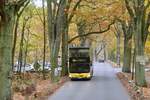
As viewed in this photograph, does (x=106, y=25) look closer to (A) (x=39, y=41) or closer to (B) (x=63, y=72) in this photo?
(B) (x=63, y=72)

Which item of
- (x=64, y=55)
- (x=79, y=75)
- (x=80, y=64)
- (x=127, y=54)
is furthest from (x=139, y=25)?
(x=127, y=54)

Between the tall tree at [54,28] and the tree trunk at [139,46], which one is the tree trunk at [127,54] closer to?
the tall tree at [54,28]

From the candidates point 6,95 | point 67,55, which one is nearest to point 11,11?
point 6,95

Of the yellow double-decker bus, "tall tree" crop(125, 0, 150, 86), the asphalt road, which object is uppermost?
"tall tree" crop(125, 0, 150, 86)

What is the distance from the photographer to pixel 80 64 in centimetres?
4591

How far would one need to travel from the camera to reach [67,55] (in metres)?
51.0

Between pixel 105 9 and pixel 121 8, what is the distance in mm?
2024

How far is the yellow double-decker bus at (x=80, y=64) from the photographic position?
45.9m

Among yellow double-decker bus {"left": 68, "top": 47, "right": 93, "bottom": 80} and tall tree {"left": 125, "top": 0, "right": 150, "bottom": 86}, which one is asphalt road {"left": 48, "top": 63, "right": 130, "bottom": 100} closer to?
tall tree {"left": 125, "top": 0, "right": 150, "bottom": 86}

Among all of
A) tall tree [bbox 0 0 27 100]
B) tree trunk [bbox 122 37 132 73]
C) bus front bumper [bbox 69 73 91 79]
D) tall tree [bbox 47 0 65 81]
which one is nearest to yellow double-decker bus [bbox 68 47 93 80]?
bus front bumper [bbox 69 73 91 79]

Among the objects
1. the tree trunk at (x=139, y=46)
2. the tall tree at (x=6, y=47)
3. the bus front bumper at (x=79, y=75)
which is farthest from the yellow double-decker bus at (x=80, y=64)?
the tall tree at (x=6, y=47)

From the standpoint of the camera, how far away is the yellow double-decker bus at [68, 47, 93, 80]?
45.9m

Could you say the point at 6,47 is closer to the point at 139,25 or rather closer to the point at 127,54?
the point at 139,25

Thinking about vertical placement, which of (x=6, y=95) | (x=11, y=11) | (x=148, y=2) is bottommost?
(x=6, y=95)
